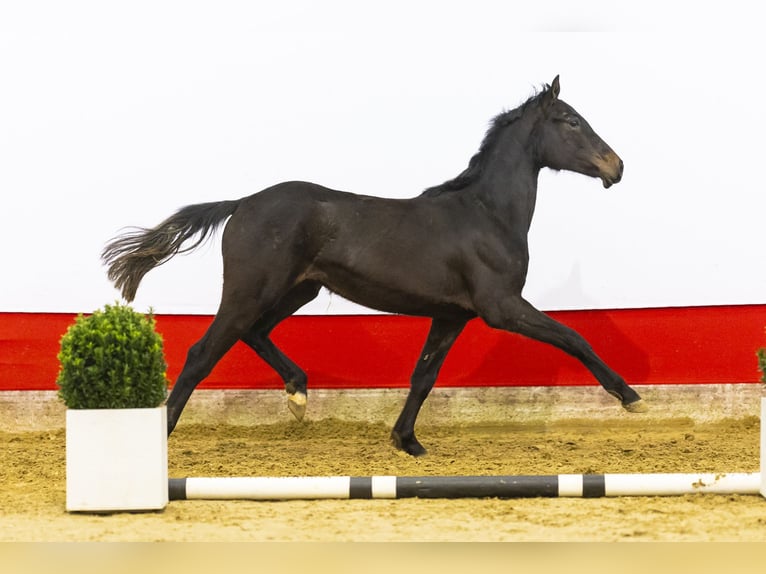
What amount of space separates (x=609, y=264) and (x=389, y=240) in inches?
74.3

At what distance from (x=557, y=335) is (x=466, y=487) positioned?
1374 mm

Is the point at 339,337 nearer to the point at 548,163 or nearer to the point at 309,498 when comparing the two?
the point at 548,163

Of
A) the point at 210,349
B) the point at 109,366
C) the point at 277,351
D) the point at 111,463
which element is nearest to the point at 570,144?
the point at 277,351

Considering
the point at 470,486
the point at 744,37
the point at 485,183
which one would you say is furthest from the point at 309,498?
the point at 744,37

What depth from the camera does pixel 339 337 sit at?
6832 mm

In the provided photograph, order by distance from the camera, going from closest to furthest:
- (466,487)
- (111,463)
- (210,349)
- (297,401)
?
(111,463), (466,487), (210,349), (297,401)

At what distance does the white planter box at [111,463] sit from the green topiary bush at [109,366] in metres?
0.06

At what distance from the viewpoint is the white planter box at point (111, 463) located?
4090 mm

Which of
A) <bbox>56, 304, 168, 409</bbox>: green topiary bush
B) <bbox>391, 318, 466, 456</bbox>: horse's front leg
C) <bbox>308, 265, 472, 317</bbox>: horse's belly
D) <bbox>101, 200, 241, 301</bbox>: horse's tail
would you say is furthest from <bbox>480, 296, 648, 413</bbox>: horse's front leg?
<bbox>56, 304, 168, 409</bbox>: green topiary bush

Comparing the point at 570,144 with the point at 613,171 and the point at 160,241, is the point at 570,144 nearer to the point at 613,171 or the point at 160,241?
the point at 613,171

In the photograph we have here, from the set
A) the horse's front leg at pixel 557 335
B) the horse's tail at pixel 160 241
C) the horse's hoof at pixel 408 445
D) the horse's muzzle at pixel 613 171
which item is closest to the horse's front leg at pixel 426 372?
the horse's hoof at pixel 408 445

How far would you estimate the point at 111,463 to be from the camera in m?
4.09

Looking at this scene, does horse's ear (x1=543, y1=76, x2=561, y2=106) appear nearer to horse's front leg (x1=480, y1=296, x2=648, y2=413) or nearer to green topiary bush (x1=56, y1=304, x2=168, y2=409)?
horse's front leg (x1=480, y1=296, x2=648, y2=413)

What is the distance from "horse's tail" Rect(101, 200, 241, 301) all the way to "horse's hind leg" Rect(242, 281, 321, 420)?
25.7 inches
